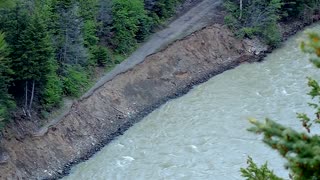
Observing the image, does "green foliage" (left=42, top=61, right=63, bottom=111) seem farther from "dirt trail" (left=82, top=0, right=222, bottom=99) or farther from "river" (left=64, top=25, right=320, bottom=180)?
"river" (left=64, top=25, right=320, bottom=180)

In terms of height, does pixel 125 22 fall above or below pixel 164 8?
above

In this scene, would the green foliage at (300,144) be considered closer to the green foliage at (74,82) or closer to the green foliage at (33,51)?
the green foliage at (33,51)

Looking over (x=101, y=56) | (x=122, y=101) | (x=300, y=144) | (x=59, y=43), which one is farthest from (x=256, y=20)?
(x=300, y=144)

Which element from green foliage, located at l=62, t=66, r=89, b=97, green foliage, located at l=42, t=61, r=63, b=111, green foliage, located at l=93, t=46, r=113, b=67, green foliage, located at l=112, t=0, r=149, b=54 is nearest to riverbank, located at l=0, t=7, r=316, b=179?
green foliage, located at l=62, t=66, r=89, b=97

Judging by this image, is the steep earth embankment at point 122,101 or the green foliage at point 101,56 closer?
the steep earth embankment at point 122,101

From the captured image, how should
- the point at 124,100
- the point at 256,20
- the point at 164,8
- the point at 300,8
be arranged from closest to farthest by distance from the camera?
the point at 124,100 → the point at 164,8 → the point at 256,20 → the point at 300,8

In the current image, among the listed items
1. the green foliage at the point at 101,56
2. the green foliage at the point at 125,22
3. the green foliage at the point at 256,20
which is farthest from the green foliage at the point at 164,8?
the green foliage at the point at 101,56

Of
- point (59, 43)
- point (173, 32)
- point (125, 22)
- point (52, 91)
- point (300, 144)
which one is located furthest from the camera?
point (173, 32)

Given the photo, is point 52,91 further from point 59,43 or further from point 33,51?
point 33,51
